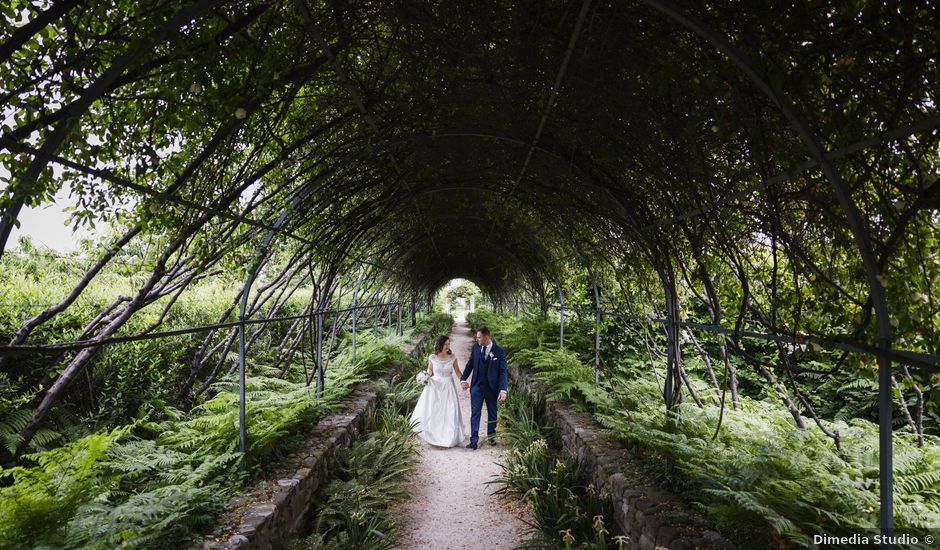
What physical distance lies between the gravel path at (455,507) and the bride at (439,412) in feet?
0.64

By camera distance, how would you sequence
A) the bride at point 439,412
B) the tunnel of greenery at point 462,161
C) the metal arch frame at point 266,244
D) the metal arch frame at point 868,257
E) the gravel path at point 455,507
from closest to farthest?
1. the metal arch frame at point 868,257
2. the tunnel of greenery at point 462,161
3. the metal arch frame at point 266,244
4. the gravel path at point 455,507
5. the bride at point 439,412

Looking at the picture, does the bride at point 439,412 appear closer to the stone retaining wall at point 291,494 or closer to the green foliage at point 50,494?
the stone retaining wall at point 291,494

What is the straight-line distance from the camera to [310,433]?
16.8 feet

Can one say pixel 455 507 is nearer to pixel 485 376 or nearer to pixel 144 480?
pixel 485 376

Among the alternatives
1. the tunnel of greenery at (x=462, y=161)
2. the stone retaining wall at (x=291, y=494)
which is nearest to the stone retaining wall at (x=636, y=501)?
the tunnel of greenery at (x=462, y=161)

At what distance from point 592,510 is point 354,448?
2.69 m

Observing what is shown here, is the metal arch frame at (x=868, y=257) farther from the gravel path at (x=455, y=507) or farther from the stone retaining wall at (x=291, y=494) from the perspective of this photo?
the stone retaining wall at (x=291, y=494)

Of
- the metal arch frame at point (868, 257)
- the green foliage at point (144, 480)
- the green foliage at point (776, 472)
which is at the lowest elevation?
the green foliage at point (144, 480)

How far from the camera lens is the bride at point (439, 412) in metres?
6.80

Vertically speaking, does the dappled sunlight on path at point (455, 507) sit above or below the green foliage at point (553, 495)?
below

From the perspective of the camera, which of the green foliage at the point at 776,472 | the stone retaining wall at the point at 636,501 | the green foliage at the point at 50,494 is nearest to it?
the green foliage at the point at 50,494

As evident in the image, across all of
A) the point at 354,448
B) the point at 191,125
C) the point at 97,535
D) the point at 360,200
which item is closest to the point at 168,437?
the point at 97,535

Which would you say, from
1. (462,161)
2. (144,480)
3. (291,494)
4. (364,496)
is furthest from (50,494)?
(462,161)

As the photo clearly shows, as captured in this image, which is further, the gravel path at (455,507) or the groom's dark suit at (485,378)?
the groom's dark suit at (485,378)
